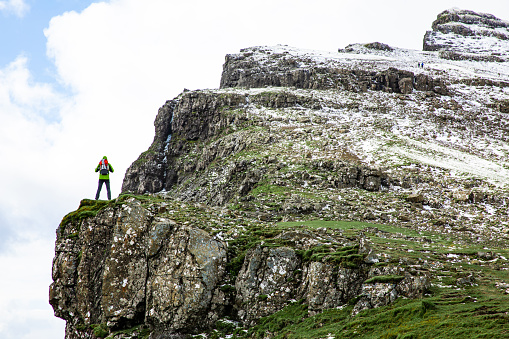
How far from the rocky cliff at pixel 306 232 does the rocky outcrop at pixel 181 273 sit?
0.08 metres

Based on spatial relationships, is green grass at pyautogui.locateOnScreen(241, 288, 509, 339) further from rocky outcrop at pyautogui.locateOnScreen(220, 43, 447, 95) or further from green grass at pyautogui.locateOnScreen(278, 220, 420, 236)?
rocky outcrop at pyautogui.locateOnScreen(220, 43, 447, 95)

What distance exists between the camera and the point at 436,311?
13141 millimetres

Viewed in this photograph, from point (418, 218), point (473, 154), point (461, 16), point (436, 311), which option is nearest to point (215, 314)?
point (436, 311)

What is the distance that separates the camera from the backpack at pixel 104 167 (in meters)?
26.7

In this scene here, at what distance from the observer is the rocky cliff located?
1616 cm

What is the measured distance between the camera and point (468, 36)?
140000 mm

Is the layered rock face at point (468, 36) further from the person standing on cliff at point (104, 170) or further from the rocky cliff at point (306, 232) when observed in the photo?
the person standing on cliff at point (104, 170)

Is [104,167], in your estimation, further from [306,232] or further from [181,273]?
[306,232]

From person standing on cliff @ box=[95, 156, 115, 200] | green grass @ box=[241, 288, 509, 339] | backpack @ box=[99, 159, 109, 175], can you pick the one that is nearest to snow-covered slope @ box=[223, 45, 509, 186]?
green grass @ box=[241, 288, 509, 339]

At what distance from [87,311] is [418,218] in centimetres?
2943

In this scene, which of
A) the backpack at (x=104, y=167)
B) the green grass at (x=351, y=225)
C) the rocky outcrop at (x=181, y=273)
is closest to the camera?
the rocky outcrop at (x=181, y=273)

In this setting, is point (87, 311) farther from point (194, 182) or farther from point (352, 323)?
point (194, 182)

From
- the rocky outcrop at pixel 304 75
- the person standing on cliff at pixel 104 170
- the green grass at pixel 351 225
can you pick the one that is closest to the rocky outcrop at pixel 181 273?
the person standing on cliff at pixel 104 170

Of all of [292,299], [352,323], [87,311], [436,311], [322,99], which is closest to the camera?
[436,311]
